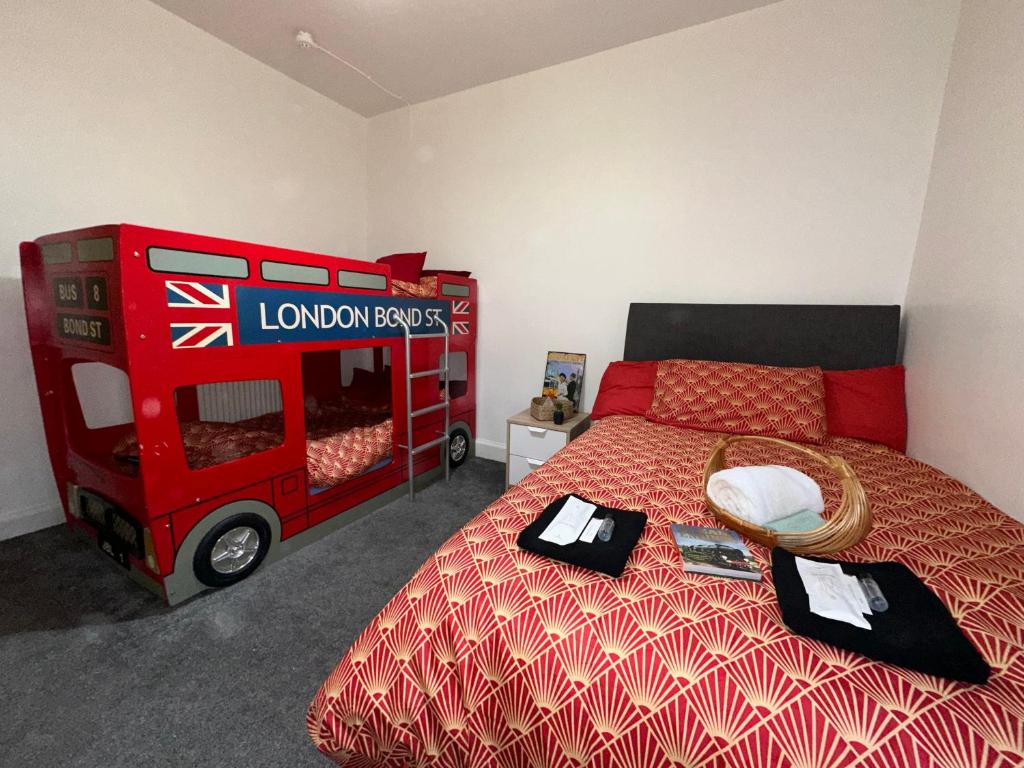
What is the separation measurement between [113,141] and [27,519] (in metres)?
1.90

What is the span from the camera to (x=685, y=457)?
1553mm

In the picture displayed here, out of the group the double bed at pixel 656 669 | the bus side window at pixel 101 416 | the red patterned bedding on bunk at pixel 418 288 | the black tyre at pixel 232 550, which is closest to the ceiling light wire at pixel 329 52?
the red patterned bedding on bunk at pixel 418 288

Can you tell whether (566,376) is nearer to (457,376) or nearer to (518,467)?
(518,467)

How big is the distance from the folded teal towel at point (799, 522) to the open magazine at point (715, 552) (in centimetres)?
15

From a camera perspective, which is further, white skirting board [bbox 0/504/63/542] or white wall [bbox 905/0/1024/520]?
white skirting board [bbox 0/504/63/542]

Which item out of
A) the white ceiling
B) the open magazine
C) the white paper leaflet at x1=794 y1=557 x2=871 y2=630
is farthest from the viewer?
the white ceiling

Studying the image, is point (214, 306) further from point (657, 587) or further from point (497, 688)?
point (657, 587)

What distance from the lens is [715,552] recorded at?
3.01ft

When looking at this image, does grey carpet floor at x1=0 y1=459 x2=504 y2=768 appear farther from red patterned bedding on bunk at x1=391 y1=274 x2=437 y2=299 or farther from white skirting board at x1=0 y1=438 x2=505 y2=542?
red patterned bedding on bunk at x1=391 y1=274 x2=437 y2=299

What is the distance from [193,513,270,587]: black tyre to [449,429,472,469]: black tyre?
1296 millimetres

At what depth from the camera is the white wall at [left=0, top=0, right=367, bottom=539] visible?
182 cm

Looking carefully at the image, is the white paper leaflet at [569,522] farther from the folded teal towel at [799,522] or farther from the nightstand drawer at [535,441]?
the nightstand drawer at [535,441]

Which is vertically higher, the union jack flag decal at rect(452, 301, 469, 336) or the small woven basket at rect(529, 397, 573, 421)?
the union jack flag decal at rect(452, 301, 469, 336)

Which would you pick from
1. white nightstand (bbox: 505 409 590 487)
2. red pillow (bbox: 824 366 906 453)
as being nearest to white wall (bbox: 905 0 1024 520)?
red pillow (bbox: 824 366 906 453)
